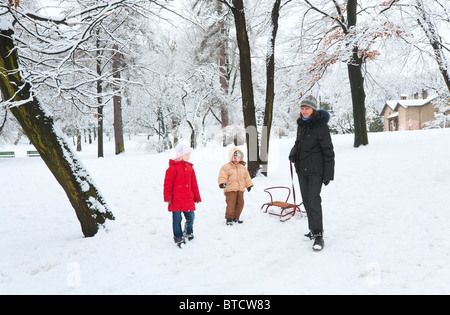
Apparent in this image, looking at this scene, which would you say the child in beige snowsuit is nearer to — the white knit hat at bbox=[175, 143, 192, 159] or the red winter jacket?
the red winter jacket

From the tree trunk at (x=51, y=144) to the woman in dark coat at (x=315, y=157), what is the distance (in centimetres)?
360

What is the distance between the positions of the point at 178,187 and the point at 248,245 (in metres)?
1.39

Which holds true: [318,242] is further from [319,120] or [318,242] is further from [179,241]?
[179,241]

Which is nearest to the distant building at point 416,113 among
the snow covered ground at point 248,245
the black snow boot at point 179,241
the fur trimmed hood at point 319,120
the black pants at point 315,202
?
the snow covered ground at point 248,245

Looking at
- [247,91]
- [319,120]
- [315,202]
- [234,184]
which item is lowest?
[315,202]

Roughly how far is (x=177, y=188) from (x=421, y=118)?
4592cm

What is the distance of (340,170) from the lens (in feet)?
27.9

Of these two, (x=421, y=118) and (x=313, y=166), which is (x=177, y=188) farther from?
(x=421, y=118)

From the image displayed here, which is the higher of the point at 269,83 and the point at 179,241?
the point at 269,83

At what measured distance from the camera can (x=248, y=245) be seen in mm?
4359

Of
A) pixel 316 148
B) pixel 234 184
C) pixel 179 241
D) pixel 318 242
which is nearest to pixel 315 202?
pixel 318 242

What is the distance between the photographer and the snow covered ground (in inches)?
124

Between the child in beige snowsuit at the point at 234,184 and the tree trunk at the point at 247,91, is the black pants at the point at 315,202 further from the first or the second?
the tree trunk at the point at 247,91

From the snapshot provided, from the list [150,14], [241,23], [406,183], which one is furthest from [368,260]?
[241,23]
